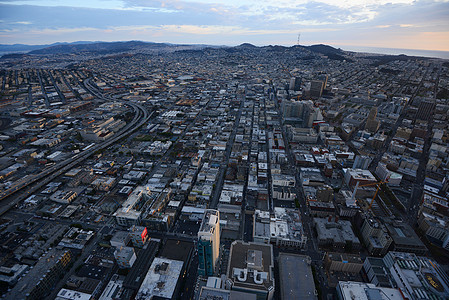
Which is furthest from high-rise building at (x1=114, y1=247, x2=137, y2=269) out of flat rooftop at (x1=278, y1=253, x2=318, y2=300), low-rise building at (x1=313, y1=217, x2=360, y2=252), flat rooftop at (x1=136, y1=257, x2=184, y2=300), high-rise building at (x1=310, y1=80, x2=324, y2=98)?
high-rise building at (x1=310, y1=80, x2=324, y2=98)

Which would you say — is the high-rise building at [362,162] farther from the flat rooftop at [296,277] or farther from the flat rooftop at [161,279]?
the flat rooftop at [161,279]

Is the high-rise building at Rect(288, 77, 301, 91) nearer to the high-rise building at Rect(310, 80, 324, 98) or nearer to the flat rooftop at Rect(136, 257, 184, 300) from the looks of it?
the high-rise building at Rect(310, 80, 324, 98)

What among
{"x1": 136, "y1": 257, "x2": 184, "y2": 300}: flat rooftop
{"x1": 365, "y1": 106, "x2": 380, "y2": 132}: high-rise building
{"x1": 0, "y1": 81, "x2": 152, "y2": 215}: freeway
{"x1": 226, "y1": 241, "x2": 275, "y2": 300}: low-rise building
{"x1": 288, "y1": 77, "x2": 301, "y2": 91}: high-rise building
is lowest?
{"x1": 0, "y1": 81, "x2": 152, "y2": 215}: freeway

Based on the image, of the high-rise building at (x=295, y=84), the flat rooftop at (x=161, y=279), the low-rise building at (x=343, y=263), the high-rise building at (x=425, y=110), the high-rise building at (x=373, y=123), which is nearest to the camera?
the flat rooftop at (x=161, y=279)

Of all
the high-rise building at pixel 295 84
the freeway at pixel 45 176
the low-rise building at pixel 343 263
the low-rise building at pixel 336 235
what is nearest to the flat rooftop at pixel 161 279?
the low-rise building at pixel 343 263

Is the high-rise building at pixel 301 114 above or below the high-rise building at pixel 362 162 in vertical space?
above

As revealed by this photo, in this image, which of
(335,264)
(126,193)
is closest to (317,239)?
(335,264)

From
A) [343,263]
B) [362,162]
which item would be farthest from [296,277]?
[362,162]

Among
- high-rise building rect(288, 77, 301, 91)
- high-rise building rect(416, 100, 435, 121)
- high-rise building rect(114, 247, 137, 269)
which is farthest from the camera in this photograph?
high-rise building rect(288, 77, 301, 91)
